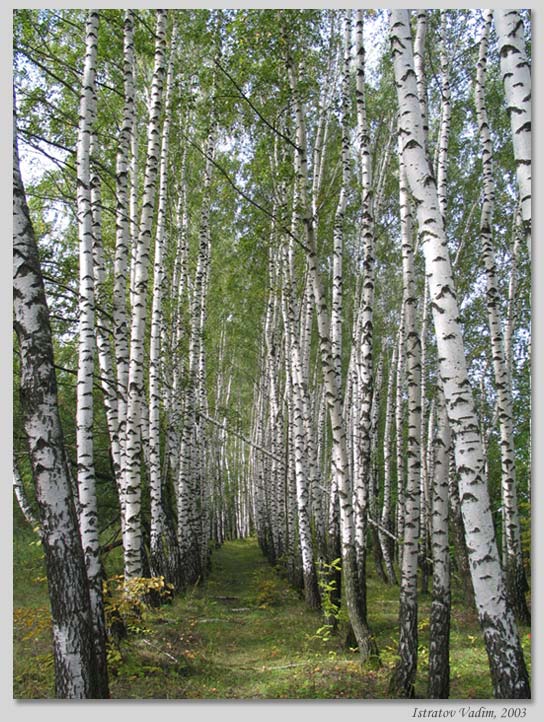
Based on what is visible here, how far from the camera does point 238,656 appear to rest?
7.52 metres

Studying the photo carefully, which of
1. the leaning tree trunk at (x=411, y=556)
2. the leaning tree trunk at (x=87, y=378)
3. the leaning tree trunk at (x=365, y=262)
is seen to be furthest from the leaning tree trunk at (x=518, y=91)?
the leaning tree trunk at (x=87, y=378)

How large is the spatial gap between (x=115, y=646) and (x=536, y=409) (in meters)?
4.91

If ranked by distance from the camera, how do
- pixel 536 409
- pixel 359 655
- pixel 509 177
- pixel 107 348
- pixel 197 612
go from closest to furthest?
pixel 536 409 → pixel 359 655 → pixel 107 348 → pixel 197 612 → pixel 509 177

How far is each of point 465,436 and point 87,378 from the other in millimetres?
3460

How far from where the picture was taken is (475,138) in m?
14.5

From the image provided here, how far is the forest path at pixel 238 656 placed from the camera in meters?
5.91

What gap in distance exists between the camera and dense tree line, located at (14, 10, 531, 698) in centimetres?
380

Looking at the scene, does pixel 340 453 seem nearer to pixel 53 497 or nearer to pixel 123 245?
pixel 123 245

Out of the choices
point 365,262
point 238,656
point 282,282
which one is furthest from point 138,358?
point 282,282

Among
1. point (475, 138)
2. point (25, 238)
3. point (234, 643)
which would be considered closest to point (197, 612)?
point (234, 643)

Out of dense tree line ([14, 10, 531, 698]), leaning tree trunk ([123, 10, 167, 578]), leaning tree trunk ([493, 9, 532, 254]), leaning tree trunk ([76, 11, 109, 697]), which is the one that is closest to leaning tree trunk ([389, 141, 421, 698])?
dense tree line ([14, 10, 531, 698])

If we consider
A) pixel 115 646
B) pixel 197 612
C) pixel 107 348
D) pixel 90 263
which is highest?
pixel 90 263

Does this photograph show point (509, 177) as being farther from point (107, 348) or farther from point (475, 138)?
point (107, 348)

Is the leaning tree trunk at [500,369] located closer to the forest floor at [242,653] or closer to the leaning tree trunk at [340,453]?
the forest floor at [242,653]
